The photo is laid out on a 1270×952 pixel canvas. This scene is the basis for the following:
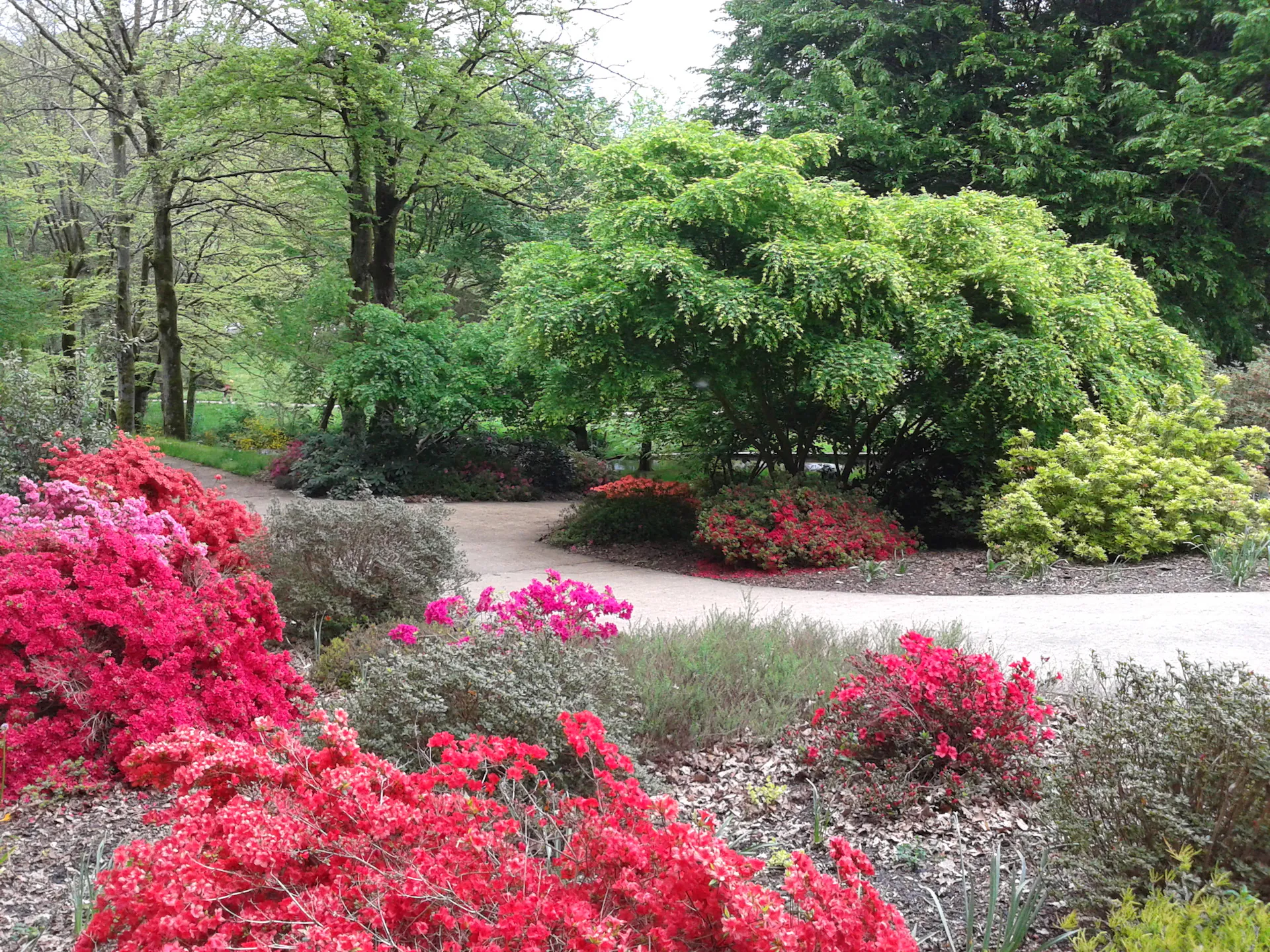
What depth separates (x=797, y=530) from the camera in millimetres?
8422

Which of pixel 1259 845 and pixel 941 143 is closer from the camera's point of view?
pixel 1259 845

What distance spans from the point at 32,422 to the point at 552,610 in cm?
505

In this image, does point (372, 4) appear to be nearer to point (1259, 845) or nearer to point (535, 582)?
point (535, 582)

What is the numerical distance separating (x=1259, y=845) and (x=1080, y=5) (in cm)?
2025

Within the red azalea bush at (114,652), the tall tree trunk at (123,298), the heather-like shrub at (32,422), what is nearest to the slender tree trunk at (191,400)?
the tall tree trunk at (123,298)

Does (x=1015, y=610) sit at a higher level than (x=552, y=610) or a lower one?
lower

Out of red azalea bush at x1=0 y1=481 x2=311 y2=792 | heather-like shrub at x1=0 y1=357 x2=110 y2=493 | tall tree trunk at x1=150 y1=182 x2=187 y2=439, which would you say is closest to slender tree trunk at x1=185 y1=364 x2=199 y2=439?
tall tree trunk at x1=150 y1=182 x2=187 y2=439

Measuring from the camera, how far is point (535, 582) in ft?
15.8

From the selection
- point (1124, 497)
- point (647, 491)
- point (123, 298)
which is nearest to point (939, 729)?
point (1124, 497)

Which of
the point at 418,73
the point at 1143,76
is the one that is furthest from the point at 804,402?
the point at 1143,76

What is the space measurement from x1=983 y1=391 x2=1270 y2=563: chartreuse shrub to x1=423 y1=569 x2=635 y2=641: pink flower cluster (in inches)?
185

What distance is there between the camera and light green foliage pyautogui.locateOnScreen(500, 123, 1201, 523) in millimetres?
8180

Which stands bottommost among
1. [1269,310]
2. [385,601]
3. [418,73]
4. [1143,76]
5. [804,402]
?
[385,601]

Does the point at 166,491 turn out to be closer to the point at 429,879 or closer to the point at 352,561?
the point at 352,561
